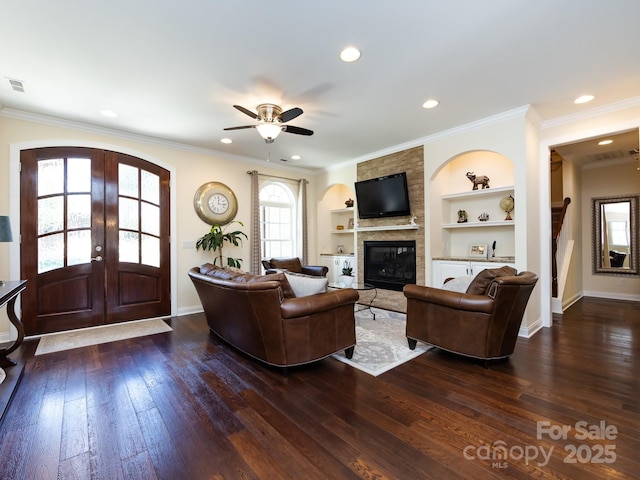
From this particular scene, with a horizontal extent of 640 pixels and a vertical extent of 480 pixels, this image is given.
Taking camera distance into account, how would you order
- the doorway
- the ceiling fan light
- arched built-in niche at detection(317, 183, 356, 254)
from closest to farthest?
the ceiling fan light
the doorway
arched built-in niche at detection(317, 183, 356, 254)

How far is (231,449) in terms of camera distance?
170cm

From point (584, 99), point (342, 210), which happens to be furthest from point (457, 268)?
point (342, 210)

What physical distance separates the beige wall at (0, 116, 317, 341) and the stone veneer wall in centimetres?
155

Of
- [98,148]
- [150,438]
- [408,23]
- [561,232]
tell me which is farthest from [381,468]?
[561,232]

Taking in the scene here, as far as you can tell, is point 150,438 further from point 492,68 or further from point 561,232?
point 561,232

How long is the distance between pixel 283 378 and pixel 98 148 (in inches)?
165

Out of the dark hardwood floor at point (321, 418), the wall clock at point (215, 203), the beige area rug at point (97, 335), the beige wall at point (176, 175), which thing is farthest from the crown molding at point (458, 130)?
the beige area rug at point (97, 335)

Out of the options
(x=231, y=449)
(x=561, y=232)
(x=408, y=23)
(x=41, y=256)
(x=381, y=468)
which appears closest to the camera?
(x=381, y=468)

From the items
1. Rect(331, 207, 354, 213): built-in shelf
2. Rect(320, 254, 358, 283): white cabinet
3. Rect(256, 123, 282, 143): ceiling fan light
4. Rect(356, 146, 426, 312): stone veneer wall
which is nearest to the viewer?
Rect(256, 123, 282, 143): ceiling fan light

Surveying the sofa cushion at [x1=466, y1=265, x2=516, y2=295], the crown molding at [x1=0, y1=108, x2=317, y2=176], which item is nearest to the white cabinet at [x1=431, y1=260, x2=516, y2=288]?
the sofa cushion at [x1=466, y1=265, x2=516, y2=295]

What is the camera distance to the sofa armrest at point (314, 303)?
2.54 m

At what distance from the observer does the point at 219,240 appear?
16.7ft

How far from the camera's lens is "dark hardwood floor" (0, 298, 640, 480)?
1.56 meters

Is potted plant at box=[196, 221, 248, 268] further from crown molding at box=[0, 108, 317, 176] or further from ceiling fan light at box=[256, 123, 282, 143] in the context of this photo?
ceiling fan light at box=[256, 123, 282, 143]
